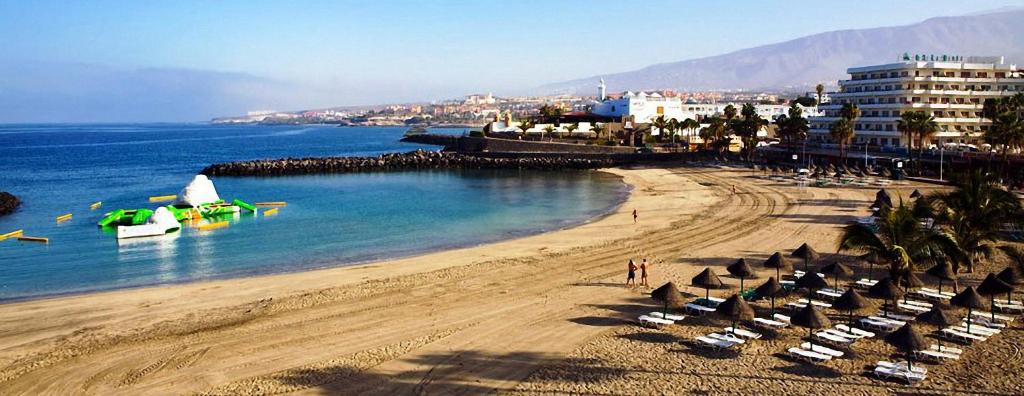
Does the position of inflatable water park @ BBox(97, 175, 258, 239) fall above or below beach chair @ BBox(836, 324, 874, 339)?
above

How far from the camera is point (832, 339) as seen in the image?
16.3 m

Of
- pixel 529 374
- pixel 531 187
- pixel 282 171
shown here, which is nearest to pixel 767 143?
pixel 531 187

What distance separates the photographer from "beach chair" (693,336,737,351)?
53.2 feet

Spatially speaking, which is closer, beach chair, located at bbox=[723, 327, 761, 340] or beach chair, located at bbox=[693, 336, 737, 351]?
beach chair, located at bbox=[693, 336, 737, 351]

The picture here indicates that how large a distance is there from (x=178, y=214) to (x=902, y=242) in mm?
34295

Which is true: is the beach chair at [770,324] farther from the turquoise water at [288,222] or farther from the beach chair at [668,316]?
the turquoise water at [288,222]

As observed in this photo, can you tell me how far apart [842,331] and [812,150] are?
53329mm

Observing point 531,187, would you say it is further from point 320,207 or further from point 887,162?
point 887,162

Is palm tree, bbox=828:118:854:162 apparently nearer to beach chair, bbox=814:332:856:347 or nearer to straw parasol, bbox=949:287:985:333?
straw parasol, bbox=949:287:985:333

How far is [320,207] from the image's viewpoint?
4656 cm

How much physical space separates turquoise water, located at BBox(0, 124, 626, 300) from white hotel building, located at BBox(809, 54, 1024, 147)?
22.3 m

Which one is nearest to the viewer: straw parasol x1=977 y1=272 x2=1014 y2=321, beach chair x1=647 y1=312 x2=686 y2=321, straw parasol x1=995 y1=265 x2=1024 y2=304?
straw parasol x1=977 y1=272 x2=1014 y2=321

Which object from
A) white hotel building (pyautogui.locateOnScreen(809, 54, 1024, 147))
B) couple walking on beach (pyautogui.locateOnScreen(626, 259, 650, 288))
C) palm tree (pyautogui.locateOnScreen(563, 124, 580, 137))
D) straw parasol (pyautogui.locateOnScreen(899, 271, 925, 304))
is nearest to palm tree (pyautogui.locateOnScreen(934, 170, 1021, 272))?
straw parasol (pyautogui.locateOnScreen(899, 271, 925, 304))

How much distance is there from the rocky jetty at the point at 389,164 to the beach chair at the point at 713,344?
58.6 m
